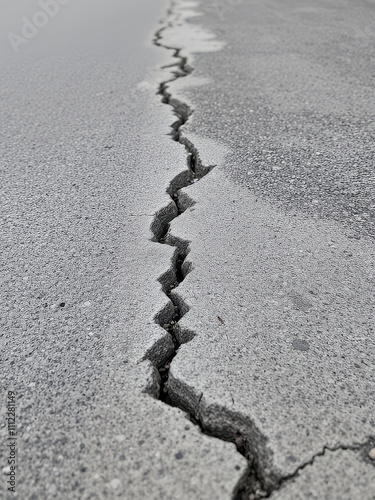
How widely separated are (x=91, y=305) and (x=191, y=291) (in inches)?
12.6

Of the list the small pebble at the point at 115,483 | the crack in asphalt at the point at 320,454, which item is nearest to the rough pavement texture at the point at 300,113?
the crack in asphalt at the point at 320,454

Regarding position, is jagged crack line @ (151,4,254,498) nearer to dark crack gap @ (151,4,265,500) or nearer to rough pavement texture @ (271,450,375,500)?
dark crack gap @ (151,4,265,500)

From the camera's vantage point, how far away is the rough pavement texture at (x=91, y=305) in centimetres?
111

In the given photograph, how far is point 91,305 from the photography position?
161cm

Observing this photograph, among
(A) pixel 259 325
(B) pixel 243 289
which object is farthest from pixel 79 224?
(A) pixel 259 325

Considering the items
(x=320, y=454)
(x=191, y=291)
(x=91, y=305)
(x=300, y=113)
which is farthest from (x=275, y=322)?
(x=300, y=113)

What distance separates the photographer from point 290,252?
1.84m

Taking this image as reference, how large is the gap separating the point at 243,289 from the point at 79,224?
2.55ft

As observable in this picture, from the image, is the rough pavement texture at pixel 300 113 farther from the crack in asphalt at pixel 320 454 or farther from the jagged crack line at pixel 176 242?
the crack in asphalt at pixel 320 454

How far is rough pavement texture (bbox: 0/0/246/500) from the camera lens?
1114mm

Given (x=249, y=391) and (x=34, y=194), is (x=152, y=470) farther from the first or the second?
(x=34, y=194)

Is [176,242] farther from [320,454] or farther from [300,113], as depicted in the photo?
[300,113]

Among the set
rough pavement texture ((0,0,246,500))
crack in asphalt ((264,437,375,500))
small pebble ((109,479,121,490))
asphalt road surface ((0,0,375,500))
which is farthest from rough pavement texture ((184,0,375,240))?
small pebble ((109,479,121,490))

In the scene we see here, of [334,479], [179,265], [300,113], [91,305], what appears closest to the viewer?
[334,479]
